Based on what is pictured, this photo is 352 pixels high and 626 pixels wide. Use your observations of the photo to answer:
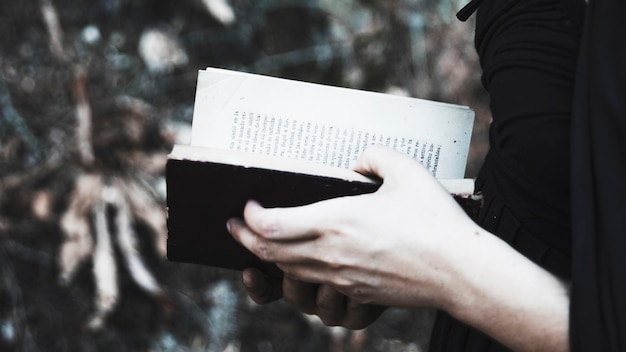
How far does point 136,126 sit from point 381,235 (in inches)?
48.2

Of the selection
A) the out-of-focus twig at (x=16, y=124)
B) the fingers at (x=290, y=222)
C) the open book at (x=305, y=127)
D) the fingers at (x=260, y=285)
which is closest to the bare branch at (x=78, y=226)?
the out-of-focus twig at (x=16, y=124)

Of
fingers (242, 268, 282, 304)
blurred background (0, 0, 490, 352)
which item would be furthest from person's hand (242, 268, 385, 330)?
blurred background (0, 0, 490, 352)

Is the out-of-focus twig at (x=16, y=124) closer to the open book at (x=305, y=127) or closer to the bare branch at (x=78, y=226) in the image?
the bare branch at (x=78, y=226)

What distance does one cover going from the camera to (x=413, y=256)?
674 mm

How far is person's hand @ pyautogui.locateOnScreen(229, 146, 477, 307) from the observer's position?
670 millimetres

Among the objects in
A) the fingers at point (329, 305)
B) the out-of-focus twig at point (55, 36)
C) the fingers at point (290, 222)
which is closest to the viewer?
the fingers at point (290, 222)

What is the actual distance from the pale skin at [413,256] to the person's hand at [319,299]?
106 millimetres

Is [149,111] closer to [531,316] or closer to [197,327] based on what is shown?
[197,327]

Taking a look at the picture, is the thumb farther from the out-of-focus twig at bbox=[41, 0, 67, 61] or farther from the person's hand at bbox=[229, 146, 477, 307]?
the out-of-focus twig at bbox=[41, 0, 67, 61]

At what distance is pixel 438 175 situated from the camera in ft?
2.65

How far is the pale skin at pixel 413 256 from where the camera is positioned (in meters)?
0.64

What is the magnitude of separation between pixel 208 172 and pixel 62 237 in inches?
46.9

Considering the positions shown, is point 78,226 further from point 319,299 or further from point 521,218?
point 521,218

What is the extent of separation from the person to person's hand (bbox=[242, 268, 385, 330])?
0.09 meters
